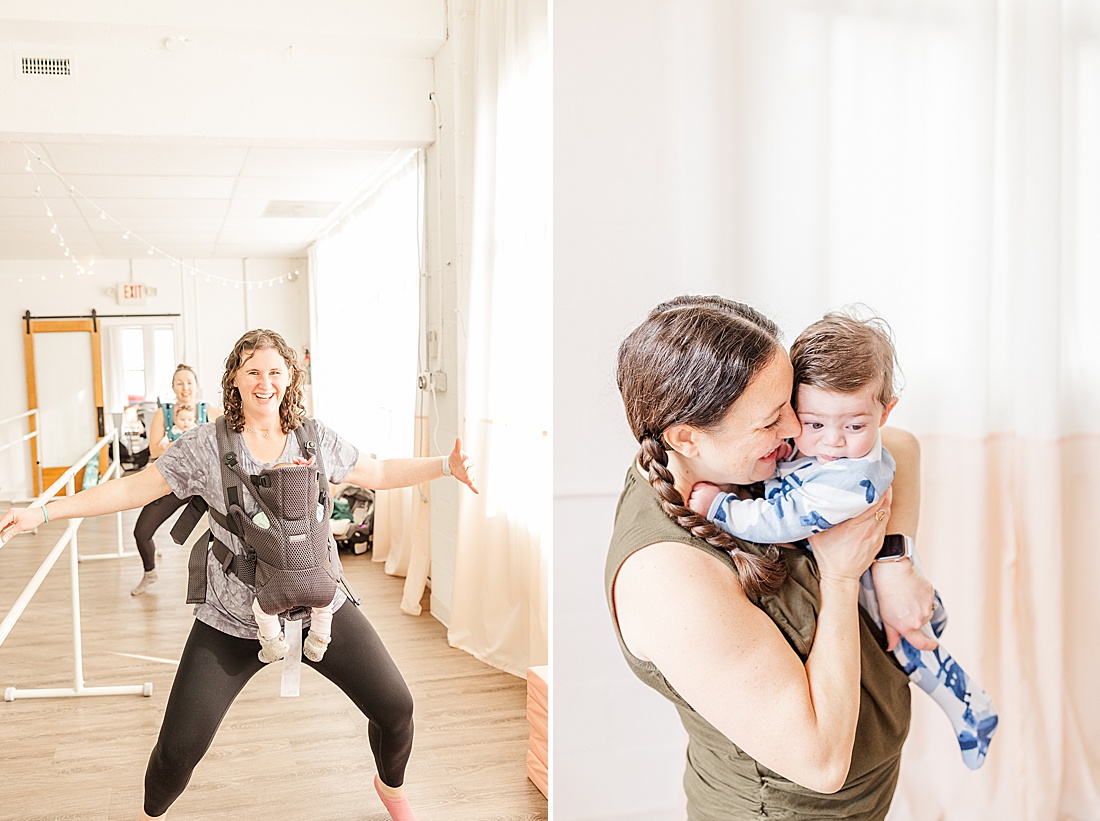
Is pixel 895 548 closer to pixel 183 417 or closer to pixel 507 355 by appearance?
pixel 507 355

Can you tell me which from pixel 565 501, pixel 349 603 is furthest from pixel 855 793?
pixel 349 603

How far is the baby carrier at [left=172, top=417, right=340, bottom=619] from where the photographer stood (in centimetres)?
211

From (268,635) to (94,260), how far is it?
25.4 feet

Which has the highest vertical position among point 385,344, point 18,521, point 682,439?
point 385,344

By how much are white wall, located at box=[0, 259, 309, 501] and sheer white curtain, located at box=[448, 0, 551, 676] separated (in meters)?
5.77

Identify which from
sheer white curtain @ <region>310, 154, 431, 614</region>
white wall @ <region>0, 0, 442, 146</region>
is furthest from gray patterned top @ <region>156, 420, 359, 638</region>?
sheer white curtain @ <region>310, 154, 431, 614</region>

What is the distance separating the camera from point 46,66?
3594 mm

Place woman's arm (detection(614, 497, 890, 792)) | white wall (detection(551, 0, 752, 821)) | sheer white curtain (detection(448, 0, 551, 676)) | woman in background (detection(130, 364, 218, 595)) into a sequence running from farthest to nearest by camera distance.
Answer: woman in background (detection(130, 364, 218, 595)), sheer white curtain (detection(448, 0, 551, 676)), white wall (detection(551, 0, 752, 821)), woman's arm (detection(614, 497, 890, 792))

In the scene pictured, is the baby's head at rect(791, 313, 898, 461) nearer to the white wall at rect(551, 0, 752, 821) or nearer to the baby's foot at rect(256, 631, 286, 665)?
the white wall at rect(551, 0, 752, 821)

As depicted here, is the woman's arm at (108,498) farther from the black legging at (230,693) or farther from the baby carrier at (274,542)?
the black legging at (230,693)

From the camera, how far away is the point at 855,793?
110cm

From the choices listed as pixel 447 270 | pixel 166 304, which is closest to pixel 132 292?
pixel 166 304

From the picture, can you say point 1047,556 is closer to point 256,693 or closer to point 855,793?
point 855,793

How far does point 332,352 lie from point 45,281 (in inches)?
123
